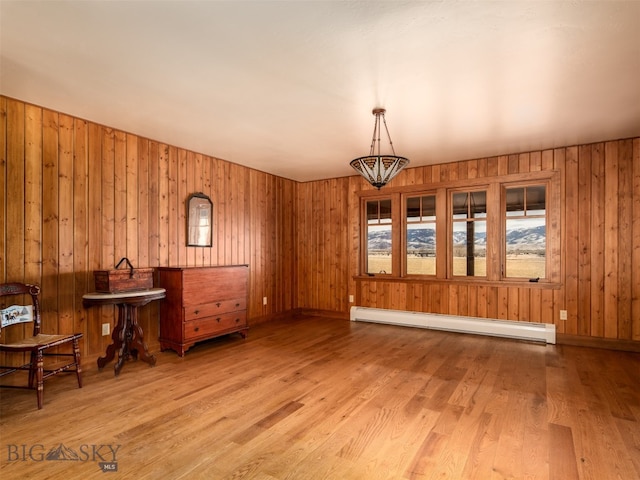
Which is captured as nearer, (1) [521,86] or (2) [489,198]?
(1) [521,86]

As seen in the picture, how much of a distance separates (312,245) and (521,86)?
425cm

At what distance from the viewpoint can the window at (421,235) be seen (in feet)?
17.5

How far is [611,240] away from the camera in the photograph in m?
4.09

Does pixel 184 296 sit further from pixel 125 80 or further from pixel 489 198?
pixel 489 198

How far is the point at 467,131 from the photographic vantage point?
12.4ft

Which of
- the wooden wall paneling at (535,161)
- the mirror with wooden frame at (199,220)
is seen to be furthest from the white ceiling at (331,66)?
the mirror with wooden frame at (199,220)

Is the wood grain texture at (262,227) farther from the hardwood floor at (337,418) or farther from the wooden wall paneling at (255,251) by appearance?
the hardwood floor at (337,418)

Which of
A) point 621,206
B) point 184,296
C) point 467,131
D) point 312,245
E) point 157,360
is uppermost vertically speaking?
point 467,131

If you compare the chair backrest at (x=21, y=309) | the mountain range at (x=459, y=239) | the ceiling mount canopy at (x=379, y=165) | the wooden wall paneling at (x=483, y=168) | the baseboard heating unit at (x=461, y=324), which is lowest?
the baseboard heating unit at (x=461, y=324)

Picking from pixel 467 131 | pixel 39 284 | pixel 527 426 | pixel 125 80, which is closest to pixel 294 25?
pixel 125 80

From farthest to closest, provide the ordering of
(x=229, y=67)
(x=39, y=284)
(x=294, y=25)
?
(x=39, y=284)
(x=229, y=67)
(x=294, y=25)

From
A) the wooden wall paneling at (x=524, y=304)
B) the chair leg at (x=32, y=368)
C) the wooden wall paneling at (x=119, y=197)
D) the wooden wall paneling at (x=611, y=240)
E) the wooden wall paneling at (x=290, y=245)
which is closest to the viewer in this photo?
the chair leg at (x=32, y=368)

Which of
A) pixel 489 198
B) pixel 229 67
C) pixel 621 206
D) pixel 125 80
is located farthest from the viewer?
pixel 489 198

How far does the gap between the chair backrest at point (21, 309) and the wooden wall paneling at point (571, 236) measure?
5721 mm
